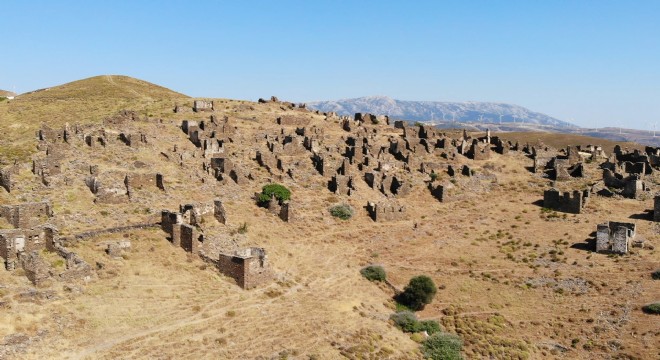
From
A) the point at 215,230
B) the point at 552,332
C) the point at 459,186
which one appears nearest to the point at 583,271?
the point at 552,332

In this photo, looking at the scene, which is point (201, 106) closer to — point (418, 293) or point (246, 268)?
point (246, 268)

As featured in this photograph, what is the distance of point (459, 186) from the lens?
67625 mm

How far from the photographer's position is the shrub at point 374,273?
43719 mm

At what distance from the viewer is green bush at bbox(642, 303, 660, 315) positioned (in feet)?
125

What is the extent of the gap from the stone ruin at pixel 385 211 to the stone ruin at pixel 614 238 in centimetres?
1791

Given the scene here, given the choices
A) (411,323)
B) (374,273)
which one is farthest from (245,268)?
(374,273)

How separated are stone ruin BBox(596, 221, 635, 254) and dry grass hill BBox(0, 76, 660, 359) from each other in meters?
0.98

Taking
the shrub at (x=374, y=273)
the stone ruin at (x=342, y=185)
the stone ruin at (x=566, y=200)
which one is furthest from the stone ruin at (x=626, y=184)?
the shrub at (x=374, y=273)

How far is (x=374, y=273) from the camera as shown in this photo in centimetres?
4406

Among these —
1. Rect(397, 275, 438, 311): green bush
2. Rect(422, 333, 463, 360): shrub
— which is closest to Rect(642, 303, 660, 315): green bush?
Rect(422, 333, 463, 360): shrub

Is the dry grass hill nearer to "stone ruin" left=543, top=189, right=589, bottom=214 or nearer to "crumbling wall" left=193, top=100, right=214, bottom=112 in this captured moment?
"stone ruin" left=543, top=189, right=589, bottom=214

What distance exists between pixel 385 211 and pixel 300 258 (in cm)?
1407

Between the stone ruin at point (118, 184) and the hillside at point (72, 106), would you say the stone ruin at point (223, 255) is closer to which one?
the stone ruin at point (118, 184)

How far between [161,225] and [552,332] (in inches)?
A: 1094
